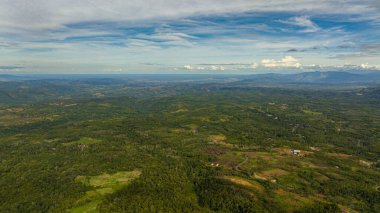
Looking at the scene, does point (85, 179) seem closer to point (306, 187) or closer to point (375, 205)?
point (306, 187)

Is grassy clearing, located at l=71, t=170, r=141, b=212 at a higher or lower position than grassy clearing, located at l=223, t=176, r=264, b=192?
higher

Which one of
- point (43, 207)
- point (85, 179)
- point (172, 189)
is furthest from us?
point (85, 179)

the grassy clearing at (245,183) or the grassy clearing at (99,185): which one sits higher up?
the grassy clearing at (99,185)

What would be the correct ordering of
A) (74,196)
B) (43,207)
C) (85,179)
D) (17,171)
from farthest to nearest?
(17,171)
(85,179)
(74,196)
(43,207)

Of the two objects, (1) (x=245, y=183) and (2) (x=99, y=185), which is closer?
(2) (x=99, y=185)

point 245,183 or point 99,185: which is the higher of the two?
point 99,185

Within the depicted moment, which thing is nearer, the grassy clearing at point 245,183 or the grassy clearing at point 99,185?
the grassy clearing at point 99,185

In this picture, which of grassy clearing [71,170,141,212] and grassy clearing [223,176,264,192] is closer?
grassy clearing [71,170,141,212]

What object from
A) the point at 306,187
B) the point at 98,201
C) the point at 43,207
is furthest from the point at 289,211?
the point at 43,207
